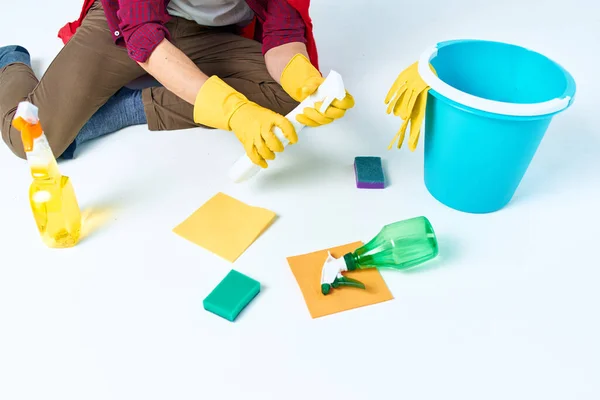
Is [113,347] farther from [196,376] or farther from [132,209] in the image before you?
[132,209]

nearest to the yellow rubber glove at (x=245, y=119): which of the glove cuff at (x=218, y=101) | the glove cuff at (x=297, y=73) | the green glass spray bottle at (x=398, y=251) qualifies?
the glove cuff at (x=218, y=101)

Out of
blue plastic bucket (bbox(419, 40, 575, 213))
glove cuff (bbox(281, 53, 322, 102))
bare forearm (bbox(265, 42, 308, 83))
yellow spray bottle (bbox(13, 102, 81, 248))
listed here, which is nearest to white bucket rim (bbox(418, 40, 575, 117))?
blue plastic bucket (bbox(419, 40, 575, 213))

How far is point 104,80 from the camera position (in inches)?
48.1

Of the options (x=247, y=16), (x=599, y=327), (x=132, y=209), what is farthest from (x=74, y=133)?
(x=599, y=327)

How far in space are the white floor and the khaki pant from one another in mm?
63

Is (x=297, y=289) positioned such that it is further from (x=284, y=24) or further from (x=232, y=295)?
(x=284, y=24)

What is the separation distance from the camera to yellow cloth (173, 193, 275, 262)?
3.20ft

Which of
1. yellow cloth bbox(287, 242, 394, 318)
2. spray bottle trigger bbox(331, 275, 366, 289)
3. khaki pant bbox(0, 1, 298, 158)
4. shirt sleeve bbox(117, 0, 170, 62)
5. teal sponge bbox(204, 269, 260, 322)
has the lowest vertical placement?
yellow cloth bbox(287, 242, 394, 318)

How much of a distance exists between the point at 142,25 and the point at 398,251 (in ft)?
2.06

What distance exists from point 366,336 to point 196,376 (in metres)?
0.26

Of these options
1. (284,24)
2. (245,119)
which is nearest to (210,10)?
(284,24)

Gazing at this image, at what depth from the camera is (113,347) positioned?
0.81 m

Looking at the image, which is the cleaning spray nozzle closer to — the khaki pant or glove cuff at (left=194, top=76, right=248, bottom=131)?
glove cuff at (left=194, top=76, right=248, bottom=131)

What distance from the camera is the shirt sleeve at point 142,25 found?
102 cm
